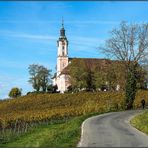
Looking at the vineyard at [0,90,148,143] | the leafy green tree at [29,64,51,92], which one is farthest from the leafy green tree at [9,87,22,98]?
the vineyard at [0,90,148,143]

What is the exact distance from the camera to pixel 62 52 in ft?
560

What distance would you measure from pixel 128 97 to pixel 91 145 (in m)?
45.4

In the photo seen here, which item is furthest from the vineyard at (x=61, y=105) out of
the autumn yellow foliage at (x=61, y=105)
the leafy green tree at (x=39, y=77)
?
the leafy green tree at (x=39, y=77)

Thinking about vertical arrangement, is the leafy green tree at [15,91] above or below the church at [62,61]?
below

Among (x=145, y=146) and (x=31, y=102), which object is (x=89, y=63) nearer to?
(x=31, y=102)

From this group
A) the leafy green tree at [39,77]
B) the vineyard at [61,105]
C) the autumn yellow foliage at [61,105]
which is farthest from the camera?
the leafy green tree at [39,77]

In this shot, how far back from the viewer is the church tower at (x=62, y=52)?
16775cm

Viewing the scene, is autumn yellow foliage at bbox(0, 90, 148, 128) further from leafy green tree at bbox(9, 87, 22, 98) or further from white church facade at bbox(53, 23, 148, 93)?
white church facade at bbox(53, 23, 148, 93)

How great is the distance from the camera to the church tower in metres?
168

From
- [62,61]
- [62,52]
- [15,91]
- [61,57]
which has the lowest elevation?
[15,91]

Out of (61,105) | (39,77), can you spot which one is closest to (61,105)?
(61,105)

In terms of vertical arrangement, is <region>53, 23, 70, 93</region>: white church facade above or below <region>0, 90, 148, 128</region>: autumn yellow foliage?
above

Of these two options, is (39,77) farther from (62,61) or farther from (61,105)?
(61,105)

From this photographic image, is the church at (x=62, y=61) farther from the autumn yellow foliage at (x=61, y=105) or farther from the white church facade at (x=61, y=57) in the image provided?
the autumn yellow foliage at (x=61, y=105)
